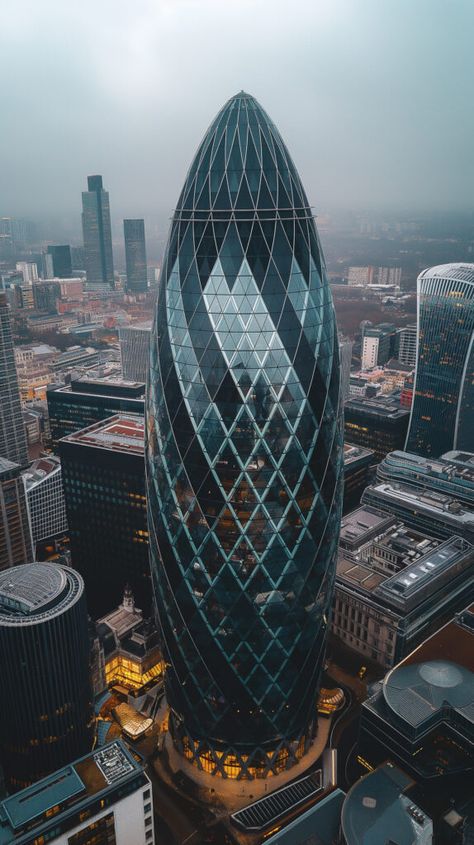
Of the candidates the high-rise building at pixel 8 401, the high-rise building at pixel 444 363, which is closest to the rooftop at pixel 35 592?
the high-rise building at pixel 8 401

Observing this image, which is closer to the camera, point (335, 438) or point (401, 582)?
point (335, 438)

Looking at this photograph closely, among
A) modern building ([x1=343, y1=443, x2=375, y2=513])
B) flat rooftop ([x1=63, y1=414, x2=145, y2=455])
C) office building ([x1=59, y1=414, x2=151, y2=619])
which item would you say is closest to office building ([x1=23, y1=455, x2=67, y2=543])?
office building ([x1=59, y1=414, x2=151, y2=619])

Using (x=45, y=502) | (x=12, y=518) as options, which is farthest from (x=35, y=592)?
(x=45, y=502)

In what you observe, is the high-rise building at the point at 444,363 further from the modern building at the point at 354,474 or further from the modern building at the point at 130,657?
the modern building at the point at 130,657

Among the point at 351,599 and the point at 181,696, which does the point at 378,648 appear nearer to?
the point at 351,599

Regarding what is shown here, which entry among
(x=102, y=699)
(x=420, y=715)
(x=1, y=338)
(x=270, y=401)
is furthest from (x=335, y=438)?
(x=1, y=338)

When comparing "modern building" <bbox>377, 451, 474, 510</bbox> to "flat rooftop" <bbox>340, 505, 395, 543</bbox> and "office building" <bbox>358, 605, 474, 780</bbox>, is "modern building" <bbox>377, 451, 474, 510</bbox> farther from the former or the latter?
"office building" <bbox>358, 605, 474, 780</bbox>
